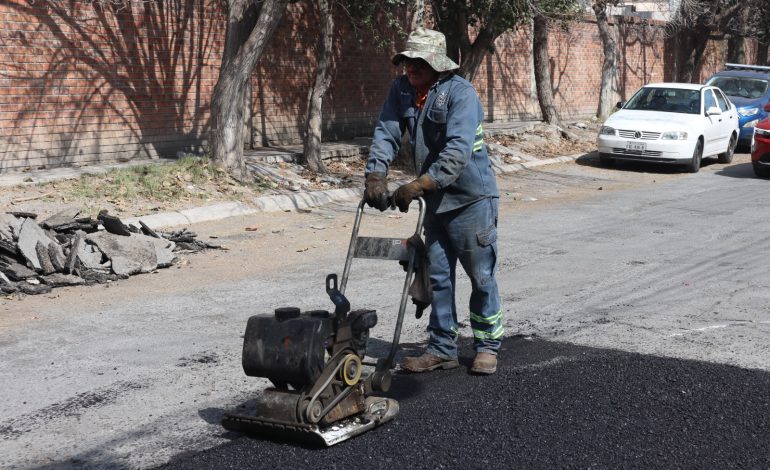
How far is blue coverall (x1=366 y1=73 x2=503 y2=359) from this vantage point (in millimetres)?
5516

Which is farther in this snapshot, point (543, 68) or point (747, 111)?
point (543, 68)

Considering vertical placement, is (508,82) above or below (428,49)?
below

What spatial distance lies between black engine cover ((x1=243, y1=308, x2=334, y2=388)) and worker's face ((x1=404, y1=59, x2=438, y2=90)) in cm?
159

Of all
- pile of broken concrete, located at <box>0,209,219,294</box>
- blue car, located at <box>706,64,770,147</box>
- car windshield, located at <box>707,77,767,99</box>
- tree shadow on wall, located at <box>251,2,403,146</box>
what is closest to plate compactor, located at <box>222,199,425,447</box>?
pile of broken concrete, located at <box>0,209,219,294</box>

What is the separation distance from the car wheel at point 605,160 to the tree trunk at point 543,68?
3846 millimetres

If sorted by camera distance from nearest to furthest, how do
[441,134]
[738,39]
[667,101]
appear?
[441,134]
[667,101]
[738,39]

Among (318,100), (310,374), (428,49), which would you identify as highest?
(428,49)

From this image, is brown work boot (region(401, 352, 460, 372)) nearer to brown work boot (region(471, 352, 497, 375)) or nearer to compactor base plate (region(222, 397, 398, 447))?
brown work boot (region(471, 352, 497, 375))

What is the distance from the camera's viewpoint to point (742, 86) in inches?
913

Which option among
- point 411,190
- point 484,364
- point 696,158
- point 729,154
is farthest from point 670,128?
point 411,190

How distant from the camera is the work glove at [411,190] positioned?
5.21 meters

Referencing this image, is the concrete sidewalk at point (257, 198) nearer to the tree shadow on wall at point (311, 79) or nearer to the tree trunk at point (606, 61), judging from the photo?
the tree shadow on wall at point (311, 79)

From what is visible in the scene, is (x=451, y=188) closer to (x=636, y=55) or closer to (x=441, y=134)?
(x=441, y=134)

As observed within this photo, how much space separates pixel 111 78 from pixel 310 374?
37.6ft
